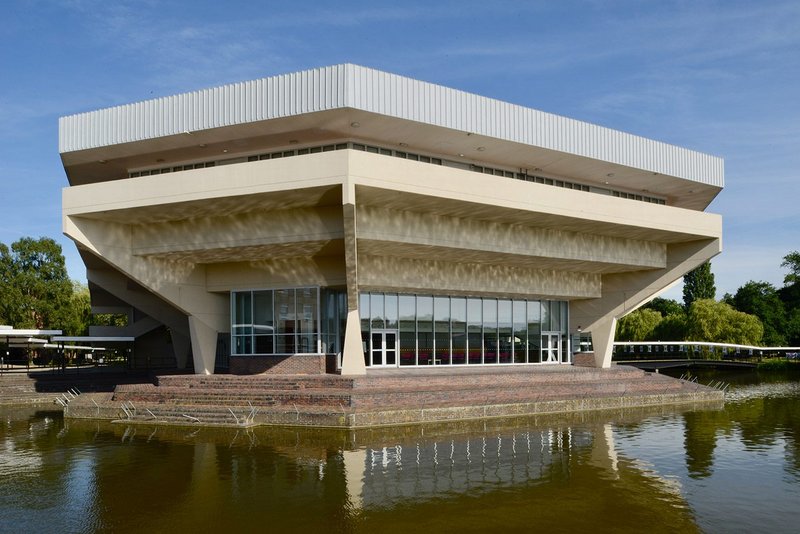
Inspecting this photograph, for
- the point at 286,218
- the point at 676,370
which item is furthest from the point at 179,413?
the point at 676,370

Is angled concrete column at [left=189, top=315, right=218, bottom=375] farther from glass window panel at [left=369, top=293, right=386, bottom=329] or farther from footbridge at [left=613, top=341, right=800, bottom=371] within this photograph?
footbridge at [left=613, top=341, right=800, bottom=371]

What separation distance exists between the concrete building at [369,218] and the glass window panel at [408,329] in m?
0.08

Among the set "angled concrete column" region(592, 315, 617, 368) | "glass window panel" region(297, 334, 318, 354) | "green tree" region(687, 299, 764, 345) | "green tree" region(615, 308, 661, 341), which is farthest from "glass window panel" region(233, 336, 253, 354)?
"green tree" region(615, 308, 661, 341)

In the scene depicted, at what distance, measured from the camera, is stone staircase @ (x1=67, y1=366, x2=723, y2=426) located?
79.3ft

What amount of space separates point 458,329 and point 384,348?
16.0 feet

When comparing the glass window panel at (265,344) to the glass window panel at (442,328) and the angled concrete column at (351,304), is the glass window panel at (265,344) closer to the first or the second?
the angled concrete column at (351,304)

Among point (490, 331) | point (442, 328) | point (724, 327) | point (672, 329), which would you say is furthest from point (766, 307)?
point (442, 328)

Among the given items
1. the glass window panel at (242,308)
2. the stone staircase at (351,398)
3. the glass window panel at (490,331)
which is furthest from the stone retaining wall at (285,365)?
the glass window panel at (490,331)

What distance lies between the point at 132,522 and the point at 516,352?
1191 inches

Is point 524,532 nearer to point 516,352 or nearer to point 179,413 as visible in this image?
point 179,413

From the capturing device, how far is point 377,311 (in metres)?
34.7

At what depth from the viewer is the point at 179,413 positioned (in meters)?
Result: 25.4

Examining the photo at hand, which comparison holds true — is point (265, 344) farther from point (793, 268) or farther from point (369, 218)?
point (793, 268)

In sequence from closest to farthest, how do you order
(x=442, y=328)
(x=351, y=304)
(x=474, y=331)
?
(x=351, y=304), (x=442, y=328), (x=474, y=331)
